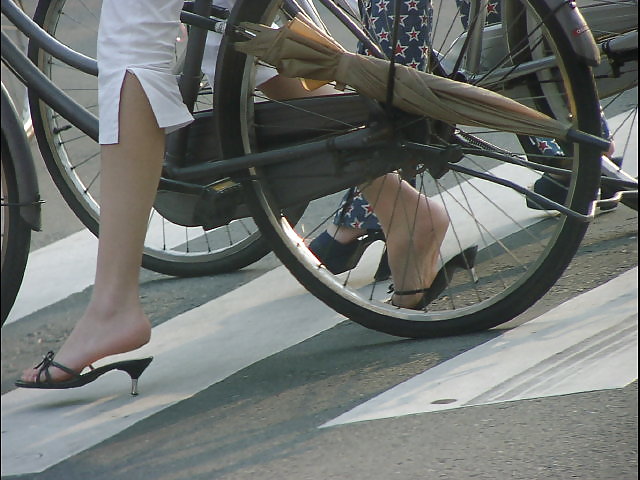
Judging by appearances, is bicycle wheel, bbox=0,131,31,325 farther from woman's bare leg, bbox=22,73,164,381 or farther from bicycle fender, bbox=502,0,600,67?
bicycle fender, bbox=502,0,600,67

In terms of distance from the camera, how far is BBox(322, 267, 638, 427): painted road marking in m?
2.46

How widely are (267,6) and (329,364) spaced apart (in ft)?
2.98

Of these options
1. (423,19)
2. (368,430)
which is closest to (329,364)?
(368,430)

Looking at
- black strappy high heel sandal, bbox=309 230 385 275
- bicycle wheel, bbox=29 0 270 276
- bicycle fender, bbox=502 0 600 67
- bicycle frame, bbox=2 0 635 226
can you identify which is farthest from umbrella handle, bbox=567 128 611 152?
bicycle wheel, bbox=29 0 270 276

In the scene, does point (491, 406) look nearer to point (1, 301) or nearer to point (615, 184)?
point (615, 184)

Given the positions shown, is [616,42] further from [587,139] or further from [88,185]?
[88,185]

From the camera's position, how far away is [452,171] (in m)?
2.94

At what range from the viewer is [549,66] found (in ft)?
9.96

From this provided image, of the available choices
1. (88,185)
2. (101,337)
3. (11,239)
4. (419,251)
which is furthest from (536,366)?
(88,185)

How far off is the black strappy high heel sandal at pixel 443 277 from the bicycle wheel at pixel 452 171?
0.09 ft

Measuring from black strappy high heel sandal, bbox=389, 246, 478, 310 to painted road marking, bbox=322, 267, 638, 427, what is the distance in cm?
25

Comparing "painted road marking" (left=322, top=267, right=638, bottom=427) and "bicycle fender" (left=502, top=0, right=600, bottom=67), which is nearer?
"painted road marking" (left=322, top=267, right=638, bottom=427)

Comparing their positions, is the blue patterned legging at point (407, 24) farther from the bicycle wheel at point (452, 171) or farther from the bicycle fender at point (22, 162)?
the bicycle fender at point (22, 162)

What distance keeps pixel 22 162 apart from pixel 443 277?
3.76 feet
